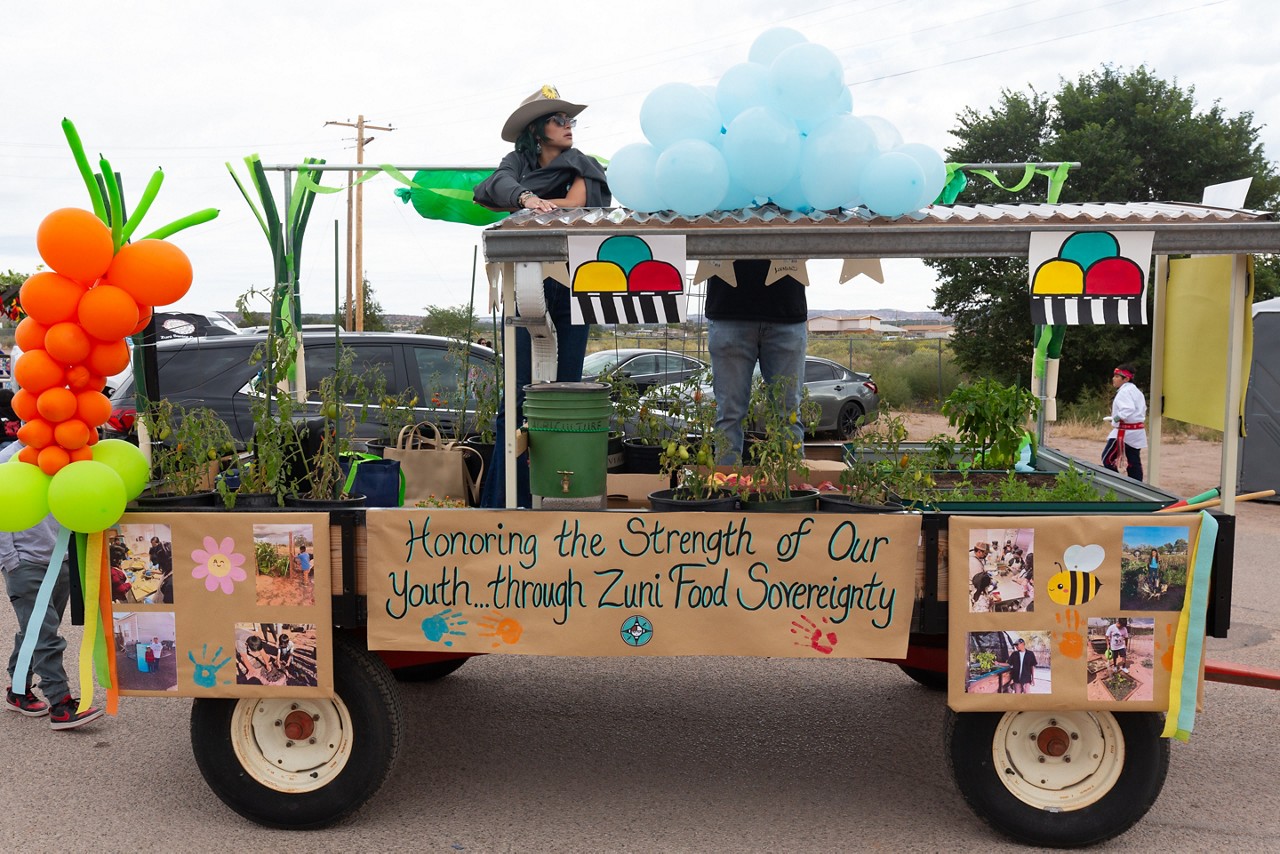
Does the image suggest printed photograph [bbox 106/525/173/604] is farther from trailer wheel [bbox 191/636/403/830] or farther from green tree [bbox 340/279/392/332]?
green tree [bbox 340/279/392/332]

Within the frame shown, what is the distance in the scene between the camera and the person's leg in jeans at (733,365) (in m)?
4.86

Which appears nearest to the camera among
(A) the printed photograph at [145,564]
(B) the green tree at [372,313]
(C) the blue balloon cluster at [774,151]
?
(A) the printed photograph at [145,564]

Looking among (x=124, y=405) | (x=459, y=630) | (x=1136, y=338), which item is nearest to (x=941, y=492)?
(x=459, y=630)

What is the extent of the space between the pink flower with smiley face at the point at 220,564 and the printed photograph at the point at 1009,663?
7.55 feet

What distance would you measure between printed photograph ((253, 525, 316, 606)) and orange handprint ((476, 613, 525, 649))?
548mm

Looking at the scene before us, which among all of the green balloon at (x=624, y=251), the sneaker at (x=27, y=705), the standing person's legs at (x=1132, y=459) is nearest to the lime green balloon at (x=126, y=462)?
the green balloon at (x=624, y=251)

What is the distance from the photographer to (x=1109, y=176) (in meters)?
22.3

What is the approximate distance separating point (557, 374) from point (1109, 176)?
67.0 feet

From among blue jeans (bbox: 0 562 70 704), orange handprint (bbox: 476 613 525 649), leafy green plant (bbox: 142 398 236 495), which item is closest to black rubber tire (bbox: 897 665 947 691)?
orange handprint (bbox: 476 613 525 649)

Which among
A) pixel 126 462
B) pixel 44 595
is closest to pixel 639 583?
pixel 126 462

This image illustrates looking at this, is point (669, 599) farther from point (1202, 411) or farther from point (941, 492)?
point (1202, 411)

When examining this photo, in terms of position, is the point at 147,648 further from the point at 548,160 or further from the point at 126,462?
the point at 548,160

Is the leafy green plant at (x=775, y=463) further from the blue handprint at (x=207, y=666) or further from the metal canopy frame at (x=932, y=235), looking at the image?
the blue handprint at (x=207, y=666)

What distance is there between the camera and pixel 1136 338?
2136 centimetres
